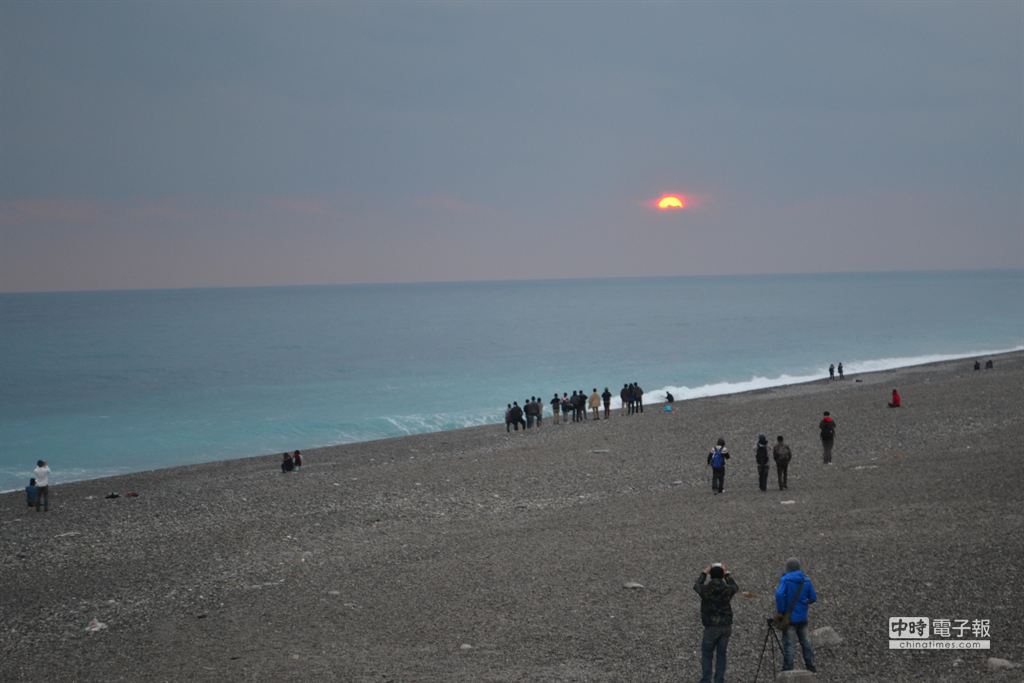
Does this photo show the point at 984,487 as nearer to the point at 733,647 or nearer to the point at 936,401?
the point at 733,647

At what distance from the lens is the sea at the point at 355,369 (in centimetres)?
5216

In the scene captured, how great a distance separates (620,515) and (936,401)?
2081 cm

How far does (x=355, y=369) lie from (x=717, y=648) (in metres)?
82.8

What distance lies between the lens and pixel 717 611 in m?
10.4

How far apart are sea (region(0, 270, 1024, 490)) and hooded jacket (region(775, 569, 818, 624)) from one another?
29.5 m

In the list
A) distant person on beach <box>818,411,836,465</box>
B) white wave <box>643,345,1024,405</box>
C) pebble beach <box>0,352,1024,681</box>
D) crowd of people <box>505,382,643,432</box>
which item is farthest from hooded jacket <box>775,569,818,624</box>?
white wave <box>643,345,1024,405</box>

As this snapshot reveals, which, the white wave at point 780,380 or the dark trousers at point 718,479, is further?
the white wave at point 780,380

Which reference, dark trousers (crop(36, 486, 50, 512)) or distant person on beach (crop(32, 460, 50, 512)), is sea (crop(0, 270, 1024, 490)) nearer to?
dark trousers (crop(36, 486, 50, 512))

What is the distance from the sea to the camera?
5216 cm

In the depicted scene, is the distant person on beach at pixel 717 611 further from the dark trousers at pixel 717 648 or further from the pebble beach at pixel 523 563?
the pebble beach at pixel 523 563

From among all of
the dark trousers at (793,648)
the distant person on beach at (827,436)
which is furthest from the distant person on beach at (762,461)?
the dark trousers at (793,648)

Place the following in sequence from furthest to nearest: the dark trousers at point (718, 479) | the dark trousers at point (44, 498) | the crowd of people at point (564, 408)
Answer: the crowd of people at point (564, 408)
the dark trousers at point (44, 498)
the dark trousers at point (718, 479)

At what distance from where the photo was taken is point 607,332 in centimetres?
14212

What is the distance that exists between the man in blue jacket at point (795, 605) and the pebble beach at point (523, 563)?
0.49 m
